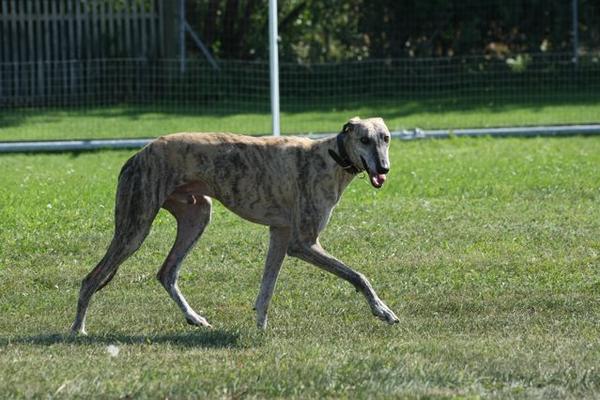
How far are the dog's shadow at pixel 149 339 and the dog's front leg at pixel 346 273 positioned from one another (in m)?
0.69

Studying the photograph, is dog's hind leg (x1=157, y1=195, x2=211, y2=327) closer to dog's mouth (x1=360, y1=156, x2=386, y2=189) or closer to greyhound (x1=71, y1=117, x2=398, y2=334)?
greyhound (x1=71, y1=117, x2=398, y2=334)

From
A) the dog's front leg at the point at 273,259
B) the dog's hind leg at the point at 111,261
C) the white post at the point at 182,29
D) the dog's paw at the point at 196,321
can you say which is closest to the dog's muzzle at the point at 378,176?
the dog's front leg at the point at 273,259

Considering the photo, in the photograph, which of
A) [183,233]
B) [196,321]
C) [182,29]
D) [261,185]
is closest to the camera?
[261,185]

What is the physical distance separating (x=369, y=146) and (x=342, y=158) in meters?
0.24

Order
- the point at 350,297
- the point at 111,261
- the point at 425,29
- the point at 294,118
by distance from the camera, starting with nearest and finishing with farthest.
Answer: the point at 111,261
the point at 350,297
the point at 294,118
the point at 425,29

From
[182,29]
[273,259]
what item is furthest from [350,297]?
[182,29]

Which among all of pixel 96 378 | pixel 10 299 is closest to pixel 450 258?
pixel 10 299

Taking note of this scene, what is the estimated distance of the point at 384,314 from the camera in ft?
27.2

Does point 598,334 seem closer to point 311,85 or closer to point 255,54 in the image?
point 311,85

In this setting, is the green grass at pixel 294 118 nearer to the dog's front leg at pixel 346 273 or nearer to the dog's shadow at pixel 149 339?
the dog's front leg at pixel 346 273

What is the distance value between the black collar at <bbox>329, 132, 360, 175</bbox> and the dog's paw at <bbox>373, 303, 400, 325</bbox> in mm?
897

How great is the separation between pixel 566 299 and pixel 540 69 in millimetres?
14528

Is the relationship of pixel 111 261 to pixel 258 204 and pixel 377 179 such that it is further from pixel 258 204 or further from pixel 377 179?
pixel 377 179

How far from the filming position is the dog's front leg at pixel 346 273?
8.27m
